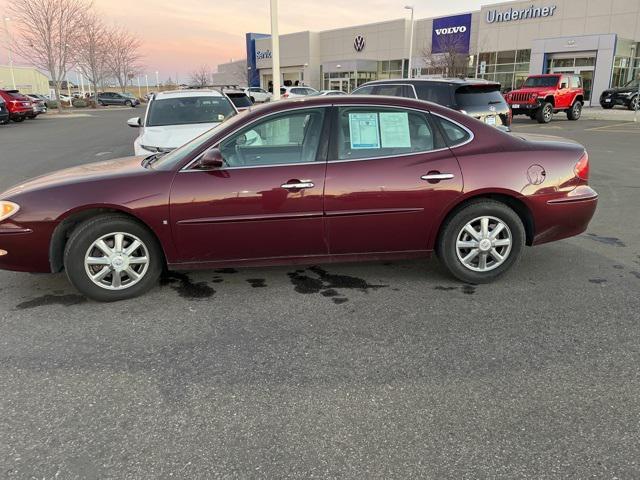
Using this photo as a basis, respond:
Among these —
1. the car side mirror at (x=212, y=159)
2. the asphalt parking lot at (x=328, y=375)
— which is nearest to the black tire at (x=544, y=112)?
the asphalt parking lot at (x=328, y=375)

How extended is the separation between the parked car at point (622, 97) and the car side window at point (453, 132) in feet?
97.8

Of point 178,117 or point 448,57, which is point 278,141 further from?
point 448,57

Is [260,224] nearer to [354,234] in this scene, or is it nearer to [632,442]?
[354,234]

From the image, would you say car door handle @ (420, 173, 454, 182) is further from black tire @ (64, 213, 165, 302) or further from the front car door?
black tire @ (64, 213, 165, 302)

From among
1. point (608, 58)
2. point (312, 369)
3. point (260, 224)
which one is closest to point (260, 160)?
point (260, 224)

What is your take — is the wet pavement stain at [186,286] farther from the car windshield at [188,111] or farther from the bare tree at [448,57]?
the bare tree at [448,57]

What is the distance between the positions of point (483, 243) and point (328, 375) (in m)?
2.01

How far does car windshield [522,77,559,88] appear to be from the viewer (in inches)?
931

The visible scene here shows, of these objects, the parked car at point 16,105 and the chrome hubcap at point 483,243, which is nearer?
the chrome hubcap at point 483,243

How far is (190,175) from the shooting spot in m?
4.07

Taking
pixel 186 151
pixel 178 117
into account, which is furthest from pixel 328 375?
pixel 178 117

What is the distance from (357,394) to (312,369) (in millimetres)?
371

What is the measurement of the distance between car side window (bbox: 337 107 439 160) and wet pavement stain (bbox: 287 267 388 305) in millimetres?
1098

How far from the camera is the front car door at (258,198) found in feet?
13.3
